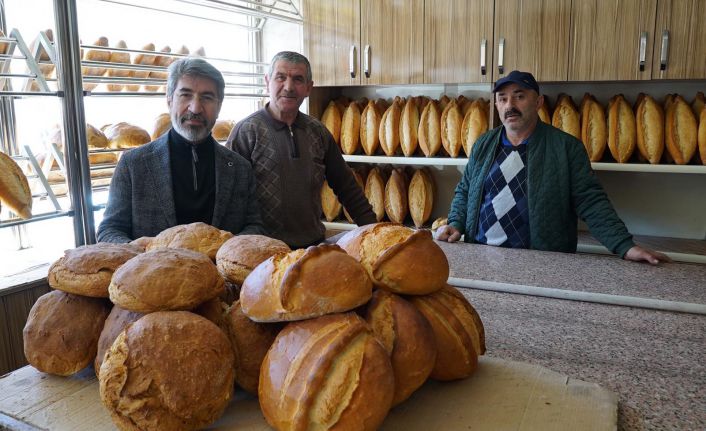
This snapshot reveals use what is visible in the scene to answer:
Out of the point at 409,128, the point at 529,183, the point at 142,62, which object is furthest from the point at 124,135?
the point at 529,183

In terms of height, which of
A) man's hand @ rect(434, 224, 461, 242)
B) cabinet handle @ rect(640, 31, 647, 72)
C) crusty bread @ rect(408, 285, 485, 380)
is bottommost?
man's hand @ rect(434, 224, 461, 242)

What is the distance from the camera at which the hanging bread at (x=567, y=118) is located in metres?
2.71

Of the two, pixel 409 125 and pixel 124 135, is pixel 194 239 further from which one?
pixel 409 125

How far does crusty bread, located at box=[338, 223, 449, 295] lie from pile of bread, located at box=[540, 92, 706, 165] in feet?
7.15

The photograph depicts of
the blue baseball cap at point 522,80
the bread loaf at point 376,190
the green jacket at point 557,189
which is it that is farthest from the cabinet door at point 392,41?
the green jacket at point 557,189

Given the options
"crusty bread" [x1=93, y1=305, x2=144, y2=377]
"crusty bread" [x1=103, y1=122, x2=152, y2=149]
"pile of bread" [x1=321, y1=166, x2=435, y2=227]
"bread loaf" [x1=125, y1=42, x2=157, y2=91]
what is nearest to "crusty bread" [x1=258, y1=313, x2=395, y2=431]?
"crusty bread" [x1=93, y1=305, x2=144, y2=377]

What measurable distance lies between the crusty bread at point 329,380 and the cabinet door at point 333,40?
2.72 metres

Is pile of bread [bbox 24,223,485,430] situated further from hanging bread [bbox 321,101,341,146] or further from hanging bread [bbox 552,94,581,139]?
hanging bread [bbox 321,101,341,146]

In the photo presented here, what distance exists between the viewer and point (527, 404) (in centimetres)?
78

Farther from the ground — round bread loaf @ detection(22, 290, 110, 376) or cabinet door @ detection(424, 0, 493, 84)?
cabinet door @ detection(424, 0, 493, 84)

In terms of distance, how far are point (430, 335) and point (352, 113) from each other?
2.65 meters

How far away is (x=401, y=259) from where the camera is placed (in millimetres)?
777

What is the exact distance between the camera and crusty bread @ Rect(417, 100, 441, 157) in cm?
302

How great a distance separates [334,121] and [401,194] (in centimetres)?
63
